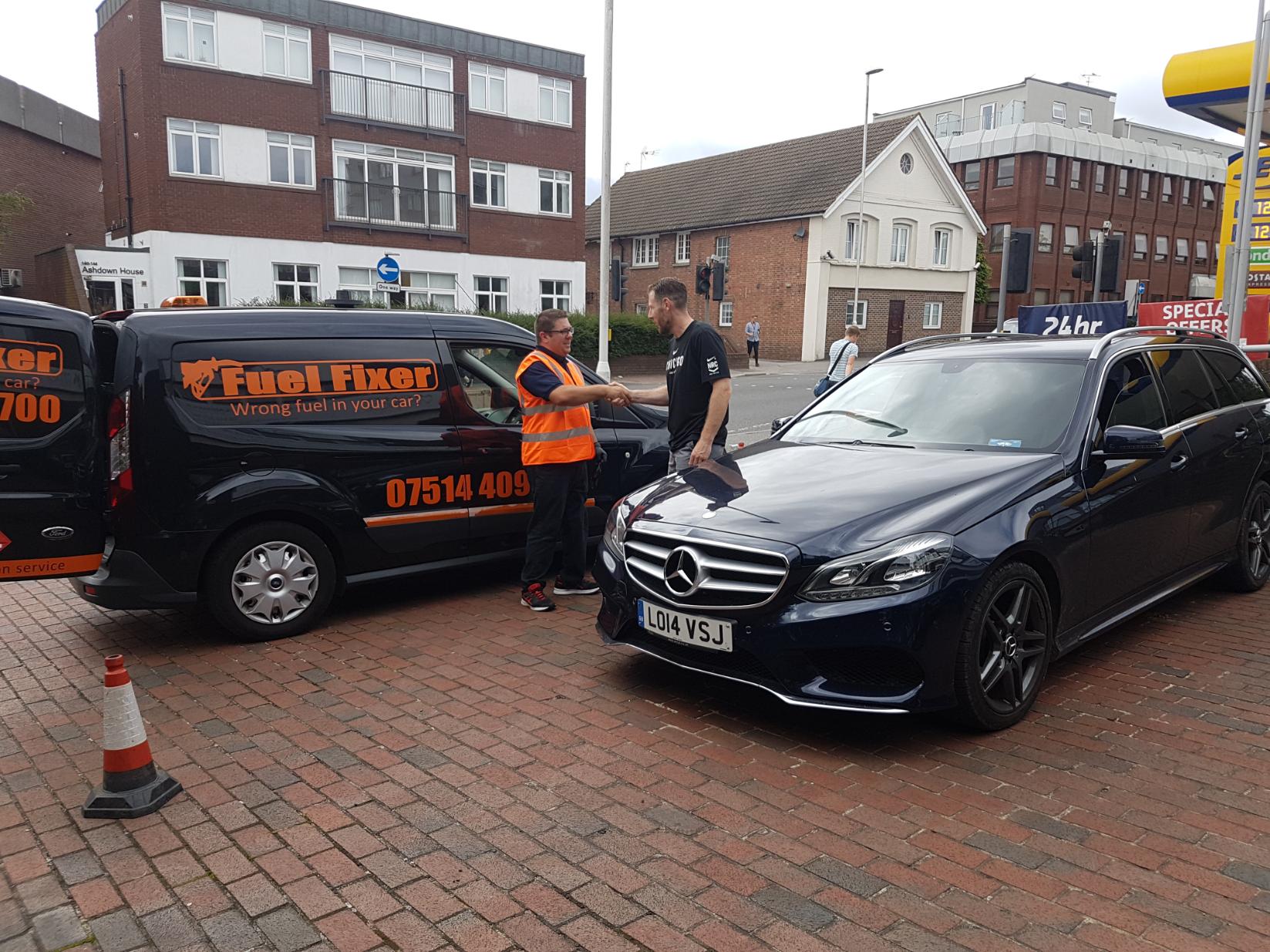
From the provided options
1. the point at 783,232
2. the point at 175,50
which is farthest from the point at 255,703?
the point at 783,232

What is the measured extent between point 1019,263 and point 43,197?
34731 mm

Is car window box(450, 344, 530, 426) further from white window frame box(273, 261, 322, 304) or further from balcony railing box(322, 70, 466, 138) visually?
A: balcony railing box(322, 70, 466, 138)

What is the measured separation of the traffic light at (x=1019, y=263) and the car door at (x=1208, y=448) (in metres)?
6.36

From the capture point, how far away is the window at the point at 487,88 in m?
31.6

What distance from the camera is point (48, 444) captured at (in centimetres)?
482

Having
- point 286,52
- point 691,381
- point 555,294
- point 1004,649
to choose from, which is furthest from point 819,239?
point 1004,649

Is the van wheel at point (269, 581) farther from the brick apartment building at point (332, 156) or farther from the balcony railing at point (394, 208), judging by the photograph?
the balcony railing at point (394, 208)

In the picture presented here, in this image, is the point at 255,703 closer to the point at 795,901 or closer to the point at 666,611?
the point at 666,611

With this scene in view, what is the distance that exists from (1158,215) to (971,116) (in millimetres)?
12606

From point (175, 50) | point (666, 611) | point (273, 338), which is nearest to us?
point (666, 611)

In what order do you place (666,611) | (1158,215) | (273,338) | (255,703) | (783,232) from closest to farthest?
(666,611)
(255,703)
(273,338)
(783,232)
(1158,215)

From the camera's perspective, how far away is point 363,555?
19.1ft

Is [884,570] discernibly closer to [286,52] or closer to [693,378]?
[693,378]

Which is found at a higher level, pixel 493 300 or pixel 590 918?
pixel 493 300
